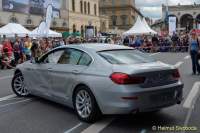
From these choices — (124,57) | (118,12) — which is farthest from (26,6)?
(118,12)

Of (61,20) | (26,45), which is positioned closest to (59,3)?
(61,20)

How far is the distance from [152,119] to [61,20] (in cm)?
6208

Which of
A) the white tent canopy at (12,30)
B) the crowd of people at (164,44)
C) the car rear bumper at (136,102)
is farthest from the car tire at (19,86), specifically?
the crowd of people at (164,44)

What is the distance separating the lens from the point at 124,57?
820 cm

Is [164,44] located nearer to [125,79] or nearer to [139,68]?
[139,68]

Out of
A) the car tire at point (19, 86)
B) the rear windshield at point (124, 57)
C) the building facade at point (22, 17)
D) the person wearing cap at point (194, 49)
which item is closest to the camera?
the rear windshield at point (124, 57)

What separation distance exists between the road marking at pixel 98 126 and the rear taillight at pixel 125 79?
34.3 inches

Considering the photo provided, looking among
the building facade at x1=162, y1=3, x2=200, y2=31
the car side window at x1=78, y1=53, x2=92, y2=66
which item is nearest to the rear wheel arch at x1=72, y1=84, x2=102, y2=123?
the car side window at x1=78, y1=53, x2=92, y2=66

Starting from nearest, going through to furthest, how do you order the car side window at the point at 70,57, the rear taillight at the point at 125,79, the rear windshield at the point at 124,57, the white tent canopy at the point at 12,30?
the rear taillight at the point at 125,79 → the rear windshield at the point at 124,57 → the car side window at the point at 70,57 → the white tent canopy at the point at 12,30

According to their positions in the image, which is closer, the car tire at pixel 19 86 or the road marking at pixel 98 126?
the road marking at pixel 98 126

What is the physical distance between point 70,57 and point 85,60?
591 mm

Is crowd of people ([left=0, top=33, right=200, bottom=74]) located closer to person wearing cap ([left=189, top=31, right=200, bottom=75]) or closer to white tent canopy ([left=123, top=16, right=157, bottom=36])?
person wearing cap ([left=189, top=31, right=200, bottom=75])

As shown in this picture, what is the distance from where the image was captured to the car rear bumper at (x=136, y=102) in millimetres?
7164

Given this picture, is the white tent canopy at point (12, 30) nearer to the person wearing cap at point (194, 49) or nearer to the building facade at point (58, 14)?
the person wearing cap at point (194, 49)
